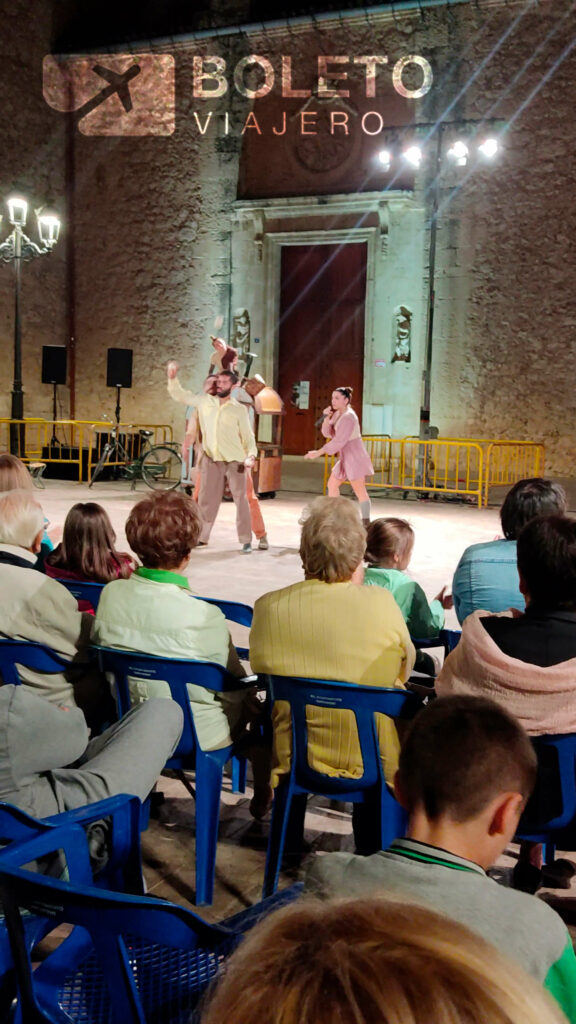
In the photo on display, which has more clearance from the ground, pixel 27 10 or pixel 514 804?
pixel 27 10

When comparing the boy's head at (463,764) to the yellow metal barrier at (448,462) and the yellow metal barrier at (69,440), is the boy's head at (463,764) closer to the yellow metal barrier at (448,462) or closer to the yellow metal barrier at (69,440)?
the yellow metal barrier at (448,462)

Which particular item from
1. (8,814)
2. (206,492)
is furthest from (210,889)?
(206,492)

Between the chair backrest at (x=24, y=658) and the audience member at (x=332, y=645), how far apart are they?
0.61m

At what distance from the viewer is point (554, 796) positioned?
2191mm

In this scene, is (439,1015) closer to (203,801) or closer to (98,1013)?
(98,1013)

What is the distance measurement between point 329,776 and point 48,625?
3.21 feet

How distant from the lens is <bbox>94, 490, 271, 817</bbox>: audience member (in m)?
2.55

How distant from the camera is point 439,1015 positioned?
50 cm

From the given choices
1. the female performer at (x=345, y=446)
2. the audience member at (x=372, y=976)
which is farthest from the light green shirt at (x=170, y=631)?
the female performer at (x=345, y=446)

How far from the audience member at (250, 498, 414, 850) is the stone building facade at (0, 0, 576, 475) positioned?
12.3 meters

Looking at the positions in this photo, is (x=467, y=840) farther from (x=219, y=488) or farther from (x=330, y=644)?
(x=219, y=488)

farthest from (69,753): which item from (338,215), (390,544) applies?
(338,215)

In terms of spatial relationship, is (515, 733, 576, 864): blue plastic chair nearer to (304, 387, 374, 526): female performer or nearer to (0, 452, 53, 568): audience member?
(0, 452, 53, 568): audience member

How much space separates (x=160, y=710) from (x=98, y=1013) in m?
1.03
